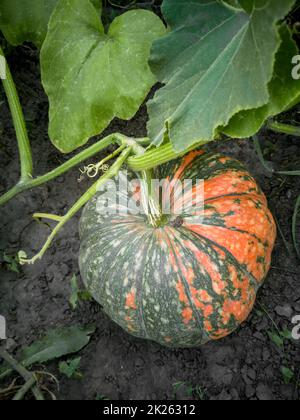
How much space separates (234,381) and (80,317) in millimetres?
588

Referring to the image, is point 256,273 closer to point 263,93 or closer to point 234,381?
point 234,381

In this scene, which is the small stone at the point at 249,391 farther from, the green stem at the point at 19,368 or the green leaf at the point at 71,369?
the green stem at the point at 19,368

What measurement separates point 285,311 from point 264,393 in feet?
0.95

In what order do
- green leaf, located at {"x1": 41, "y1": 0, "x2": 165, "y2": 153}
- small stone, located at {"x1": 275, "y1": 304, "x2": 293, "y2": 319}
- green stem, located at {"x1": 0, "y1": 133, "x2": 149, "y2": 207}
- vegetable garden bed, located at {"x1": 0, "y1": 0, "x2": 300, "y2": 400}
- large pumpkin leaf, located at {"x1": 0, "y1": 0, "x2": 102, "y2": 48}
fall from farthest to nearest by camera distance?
1. small stone, located at {"x1": 275, "y1": 304, "x2": 293, "y2": 319}
2. large pumpkin leaf, located at {"x1": 0, "y1": 0, "x2": 102, "y2": 48}
3. green leaf, located at {"x1": 41, "y1": 0, "x2": 165, "y2": 153}
4. green stem, located at {"x1": 0, "y1": 133, "x2": 149, "y2": 207}
5. vegetable garden bed, located at {"x1": 0, "y1": 0, "x2": 300, "y2": 400}

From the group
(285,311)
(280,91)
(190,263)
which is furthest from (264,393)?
(280,91)

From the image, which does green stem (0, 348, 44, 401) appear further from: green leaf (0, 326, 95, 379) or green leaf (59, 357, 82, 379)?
green leaf (59, 357, 82, 379)

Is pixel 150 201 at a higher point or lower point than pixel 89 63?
lower

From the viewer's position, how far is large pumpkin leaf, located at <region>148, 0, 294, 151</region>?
3.18ft

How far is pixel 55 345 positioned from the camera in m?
1.61

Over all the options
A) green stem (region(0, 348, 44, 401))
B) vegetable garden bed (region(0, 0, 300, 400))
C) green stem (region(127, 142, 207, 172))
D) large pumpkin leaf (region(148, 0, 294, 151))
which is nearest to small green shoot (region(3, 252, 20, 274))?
vegetable garden bed (region(0, 0, 300, 400))

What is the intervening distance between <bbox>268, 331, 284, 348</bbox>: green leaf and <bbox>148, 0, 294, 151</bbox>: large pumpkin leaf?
848mm

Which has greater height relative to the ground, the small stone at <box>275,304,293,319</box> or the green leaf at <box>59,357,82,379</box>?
the green leaf at <box>59,357,82,379</box>

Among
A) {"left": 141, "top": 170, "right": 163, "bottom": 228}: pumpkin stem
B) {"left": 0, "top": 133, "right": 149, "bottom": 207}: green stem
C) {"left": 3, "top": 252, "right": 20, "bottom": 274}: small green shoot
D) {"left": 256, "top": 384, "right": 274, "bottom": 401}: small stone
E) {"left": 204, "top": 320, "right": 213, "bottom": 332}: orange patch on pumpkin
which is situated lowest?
{"left": 256, "top": 384, "right": 274, "bottom": 401}: small stone

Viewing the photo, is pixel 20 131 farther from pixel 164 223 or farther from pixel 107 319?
pixel 107 319
